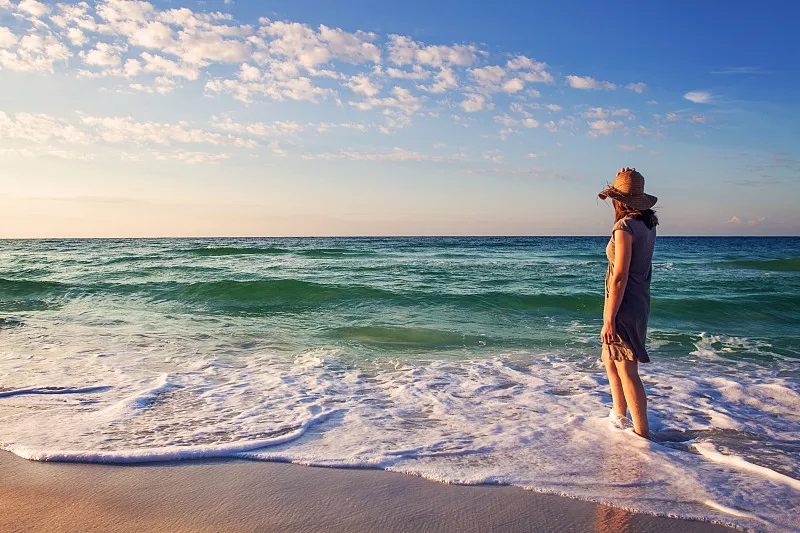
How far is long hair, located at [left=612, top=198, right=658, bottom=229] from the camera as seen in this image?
12.9 ft

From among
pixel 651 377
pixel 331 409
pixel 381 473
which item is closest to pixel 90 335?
pixel 331 409

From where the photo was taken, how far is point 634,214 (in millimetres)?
3930

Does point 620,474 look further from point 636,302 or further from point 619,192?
point 619,192

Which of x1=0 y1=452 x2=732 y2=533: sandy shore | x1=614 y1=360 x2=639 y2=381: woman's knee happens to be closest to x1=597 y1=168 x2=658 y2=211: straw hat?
x1=614 y1=360 x2=639 y2=381: woman's knee

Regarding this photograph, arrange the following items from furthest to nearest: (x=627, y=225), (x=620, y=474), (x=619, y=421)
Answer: (x=619, y=421), (x=627, y=225), (x=620, y=474)

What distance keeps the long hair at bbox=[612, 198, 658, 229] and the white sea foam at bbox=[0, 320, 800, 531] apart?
5.29 ft

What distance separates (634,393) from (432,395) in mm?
2013

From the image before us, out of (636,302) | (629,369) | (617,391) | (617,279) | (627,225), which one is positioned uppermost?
(627,225)

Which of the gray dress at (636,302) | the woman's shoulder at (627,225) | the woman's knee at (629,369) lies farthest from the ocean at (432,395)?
the woman's shoulder at (627,225)

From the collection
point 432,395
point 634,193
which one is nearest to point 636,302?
point 634,193

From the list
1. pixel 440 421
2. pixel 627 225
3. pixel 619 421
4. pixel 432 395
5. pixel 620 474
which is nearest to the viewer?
pixel 620 474

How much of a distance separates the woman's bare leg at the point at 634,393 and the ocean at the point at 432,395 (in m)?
0.13

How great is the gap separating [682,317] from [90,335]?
11.1 metres

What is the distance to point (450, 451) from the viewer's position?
390 centimetres
